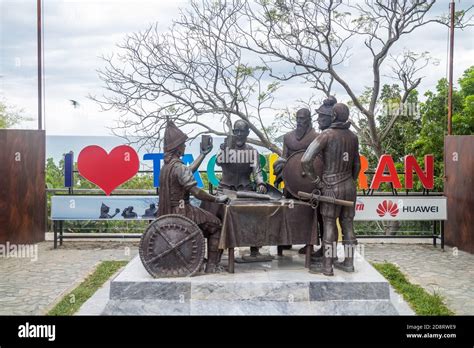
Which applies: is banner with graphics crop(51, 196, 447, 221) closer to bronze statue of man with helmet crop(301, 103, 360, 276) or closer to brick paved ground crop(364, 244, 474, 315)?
brick paved ground crop(364, 244, 474, 315)

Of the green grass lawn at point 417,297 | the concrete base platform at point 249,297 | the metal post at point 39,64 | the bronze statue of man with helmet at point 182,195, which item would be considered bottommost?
the green grass lawn at point 417,297

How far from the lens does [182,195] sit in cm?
618

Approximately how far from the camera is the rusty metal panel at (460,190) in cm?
1038

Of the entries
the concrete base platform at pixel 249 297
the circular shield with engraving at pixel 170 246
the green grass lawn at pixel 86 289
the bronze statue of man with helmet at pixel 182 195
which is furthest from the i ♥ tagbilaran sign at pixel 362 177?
the concrete base platform at pixel 249 297

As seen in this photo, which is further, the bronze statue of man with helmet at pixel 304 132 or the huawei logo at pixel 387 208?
the huawei logo at pixel 387 208

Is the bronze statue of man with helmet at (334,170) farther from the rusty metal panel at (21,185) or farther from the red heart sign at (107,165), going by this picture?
the rusty metal panel at (21,185)

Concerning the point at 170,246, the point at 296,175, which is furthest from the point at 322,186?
the point at 170,246

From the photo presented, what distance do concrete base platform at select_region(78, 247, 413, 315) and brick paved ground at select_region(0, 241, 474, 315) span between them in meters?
1.31

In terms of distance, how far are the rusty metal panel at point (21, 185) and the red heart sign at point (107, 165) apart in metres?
1.21

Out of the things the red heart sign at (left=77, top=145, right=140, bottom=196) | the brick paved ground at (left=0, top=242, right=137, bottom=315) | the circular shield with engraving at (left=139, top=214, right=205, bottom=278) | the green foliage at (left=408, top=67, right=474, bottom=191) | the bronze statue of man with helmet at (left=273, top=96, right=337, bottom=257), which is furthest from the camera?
the green foliage at (left=408, top=67, right=474, bottom=191)

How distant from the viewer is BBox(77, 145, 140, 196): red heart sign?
34.0 ft

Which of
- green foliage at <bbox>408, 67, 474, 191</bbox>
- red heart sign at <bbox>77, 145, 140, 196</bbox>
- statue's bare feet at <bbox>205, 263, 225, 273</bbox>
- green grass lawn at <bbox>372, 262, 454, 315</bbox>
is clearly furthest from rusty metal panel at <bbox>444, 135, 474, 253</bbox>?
red heart sign at <bbox>77, 145, 140, 196</bbox>

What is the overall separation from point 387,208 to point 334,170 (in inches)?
203

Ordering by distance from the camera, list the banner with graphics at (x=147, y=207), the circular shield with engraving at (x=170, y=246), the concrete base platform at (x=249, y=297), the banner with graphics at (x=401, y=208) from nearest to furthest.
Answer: the concrete base platform at (x=249, y=297) < the circular shield with engraving at (x=170, y=246) < the banner with graphics at (x=147, y=207) < the banner with graphics at (x=401, y=208)
